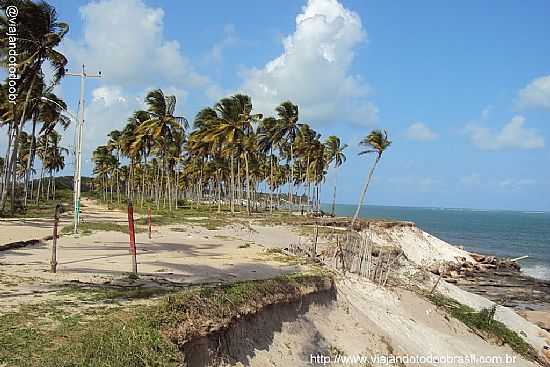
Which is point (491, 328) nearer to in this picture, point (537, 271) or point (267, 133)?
point (537, 271)

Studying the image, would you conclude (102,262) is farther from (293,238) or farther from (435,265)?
(435,265)

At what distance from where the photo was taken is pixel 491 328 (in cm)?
1705

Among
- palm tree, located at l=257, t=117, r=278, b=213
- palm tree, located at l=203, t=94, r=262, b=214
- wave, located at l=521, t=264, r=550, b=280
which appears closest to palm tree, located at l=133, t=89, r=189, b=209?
palm tree, located at l=203, t=94, r=262, b=214

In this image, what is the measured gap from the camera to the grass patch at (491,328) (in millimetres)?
16406

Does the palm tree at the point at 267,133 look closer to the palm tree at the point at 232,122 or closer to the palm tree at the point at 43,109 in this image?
the palm tree at the point at 232,122

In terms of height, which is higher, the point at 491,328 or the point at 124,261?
the point at 124,261

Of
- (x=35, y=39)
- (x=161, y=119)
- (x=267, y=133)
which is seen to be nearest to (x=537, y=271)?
(x=267, y=133)

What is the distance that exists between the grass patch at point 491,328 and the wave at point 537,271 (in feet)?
88.1

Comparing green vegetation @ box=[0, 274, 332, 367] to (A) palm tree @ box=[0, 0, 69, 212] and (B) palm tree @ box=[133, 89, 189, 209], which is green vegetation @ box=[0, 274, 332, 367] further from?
(B) palm tree @ box=[133, 89, 189, 209]

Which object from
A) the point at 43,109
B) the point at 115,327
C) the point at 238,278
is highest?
the point at 43,109

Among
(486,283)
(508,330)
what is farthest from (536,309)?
(508,330)

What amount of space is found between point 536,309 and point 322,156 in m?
39.8

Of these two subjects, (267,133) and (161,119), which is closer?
(161,119)

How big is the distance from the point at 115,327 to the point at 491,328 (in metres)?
14.4
